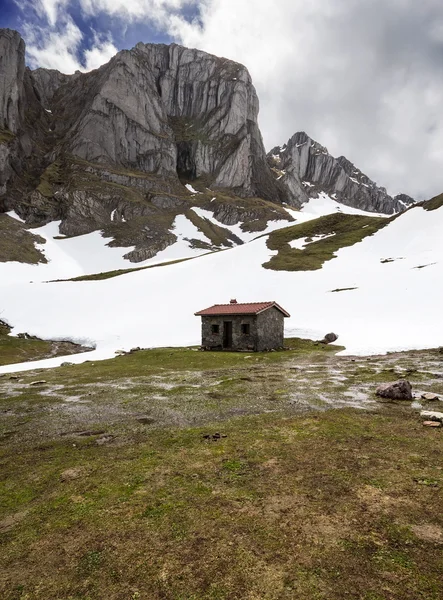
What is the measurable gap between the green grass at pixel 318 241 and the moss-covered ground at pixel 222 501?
6710 centimetres

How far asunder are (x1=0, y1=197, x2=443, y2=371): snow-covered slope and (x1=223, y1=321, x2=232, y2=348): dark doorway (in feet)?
18.5

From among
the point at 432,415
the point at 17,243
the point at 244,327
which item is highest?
the point at 17,243

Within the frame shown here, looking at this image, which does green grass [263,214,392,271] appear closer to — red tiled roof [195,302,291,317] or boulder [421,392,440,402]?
red tiled roof [195,302,291,317]

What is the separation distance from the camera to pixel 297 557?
19.8ft

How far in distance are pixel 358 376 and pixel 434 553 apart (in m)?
18.2

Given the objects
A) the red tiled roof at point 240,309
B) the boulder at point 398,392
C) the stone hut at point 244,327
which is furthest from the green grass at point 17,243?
the boulder at point 398,392

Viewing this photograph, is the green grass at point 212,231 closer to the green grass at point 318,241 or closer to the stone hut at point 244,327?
the green grass at point 318,241

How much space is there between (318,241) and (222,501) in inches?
3987

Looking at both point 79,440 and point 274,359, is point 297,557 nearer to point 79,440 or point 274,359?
point 79,440

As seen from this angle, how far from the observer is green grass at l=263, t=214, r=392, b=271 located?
83.3 metres

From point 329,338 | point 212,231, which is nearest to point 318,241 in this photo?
point 329,338

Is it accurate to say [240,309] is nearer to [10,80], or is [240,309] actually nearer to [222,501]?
[222,501]

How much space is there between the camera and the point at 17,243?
132 metres

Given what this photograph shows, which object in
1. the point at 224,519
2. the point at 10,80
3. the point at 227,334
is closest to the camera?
the point at 224,519
